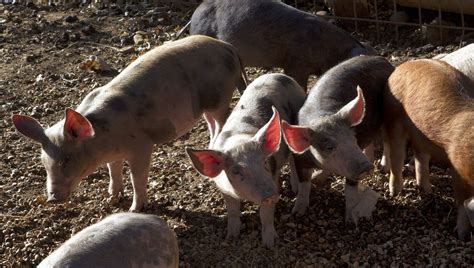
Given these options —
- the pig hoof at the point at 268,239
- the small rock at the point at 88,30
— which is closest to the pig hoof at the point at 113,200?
the pig hoof at the point at 268,239

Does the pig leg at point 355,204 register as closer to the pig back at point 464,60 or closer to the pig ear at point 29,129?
the pig back at point 464,60

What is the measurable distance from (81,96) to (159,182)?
2004 mm

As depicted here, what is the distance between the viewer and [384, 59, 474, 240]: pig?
5.36 meters

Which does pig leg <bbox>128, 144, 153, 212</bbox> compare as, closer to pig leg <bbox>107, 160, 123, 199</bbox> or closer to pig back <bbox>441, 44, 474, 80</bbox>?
pig leg <bbox>107, 160, 123, 199</bbox>

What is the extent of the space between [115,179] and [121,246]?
1.86 metres

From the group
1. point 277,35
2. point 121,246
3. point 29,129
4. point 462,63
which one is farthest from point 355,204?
point 277,35

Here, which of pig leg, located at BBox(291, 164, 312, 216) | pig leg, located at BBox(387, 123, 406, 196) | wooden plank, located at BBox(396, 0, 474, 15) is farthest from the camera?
wooden plank, located at BBox(396, 0, 474, 15)

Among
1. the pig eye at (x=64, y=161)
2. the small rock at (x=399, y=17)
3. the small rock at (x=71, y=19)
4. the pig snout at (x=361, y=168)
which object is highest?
the pig snout at (x=361, y=168)

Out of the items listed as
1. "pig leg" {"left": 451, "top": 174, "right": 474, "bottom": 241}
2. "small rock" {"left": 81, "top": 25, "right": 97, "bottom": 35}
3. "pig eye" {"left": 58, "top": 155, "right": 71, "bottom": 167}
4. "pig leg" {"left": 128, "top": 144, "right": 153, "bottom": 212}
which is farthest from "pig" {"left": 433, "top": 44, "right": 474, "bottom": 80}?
"small rock" {"left": 81, "top": 25, "right": 97, "bottom": 35}

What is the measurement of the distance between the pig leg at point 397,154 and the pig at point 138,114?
1389mm

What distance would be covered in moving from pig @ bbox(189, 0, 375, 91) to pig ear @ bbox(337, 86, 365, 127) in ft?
6.98

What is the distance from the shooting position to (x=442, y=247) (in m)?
5.45

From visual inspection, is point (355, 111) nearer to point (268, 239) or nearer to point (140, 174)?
point (268, 239)

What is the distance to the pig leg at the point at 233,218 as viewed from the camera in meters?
5.68
